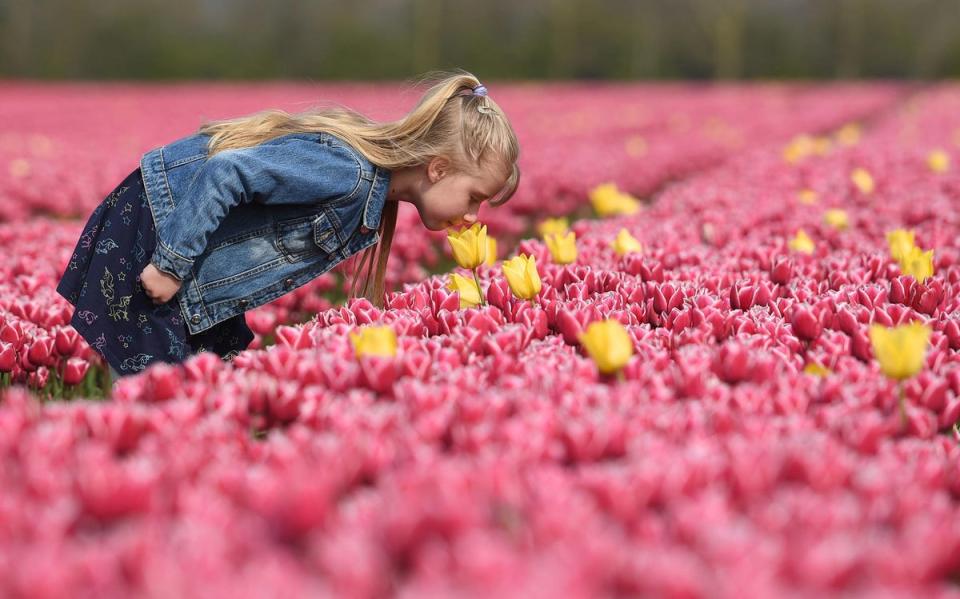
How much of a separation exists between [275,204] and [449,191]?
2.29ft

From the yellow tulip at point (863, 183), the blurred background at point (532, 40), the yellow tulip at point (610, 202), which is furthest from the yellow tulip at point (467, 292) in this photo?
the blurred background at point (532, 40)

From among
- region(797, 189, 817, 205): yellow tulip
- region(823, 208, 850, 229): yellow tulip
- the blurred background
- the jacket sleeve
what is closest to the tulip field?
the jacket sleeve

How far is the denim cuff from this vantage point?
3365 millimetres

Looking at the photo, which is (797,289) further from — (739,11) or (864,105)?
(739,11)

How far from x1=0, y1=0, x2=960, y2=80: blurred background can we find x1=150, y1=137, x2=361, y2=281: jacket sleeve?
5126 cm

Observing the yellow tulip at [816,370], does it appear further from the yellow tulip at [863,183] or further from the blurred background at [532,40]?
the blurred background at [532,40]

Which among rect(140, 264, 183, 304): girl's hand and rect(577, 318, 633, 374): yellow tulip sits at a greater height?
rect(577, 318, 633, 374): yellow tulip

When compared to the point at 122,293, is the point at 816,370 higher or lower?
higher

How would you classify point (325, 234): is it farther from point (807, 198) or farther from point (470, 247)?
point (807, 198)

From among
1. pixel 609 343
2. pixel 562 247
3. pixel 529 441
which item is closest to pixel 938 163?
pixel 562 247

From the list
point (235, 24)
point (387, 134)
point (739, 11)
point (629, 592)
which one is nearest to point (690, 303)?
point (387, 134)

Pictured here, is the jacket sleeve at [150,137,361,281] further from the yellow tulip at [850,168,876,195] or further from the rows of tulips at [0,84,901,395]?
the yellow tulip at [850,168,876,195]

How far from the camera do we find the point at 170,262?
3375mm

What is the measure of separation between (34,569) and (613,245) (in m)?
3.26
